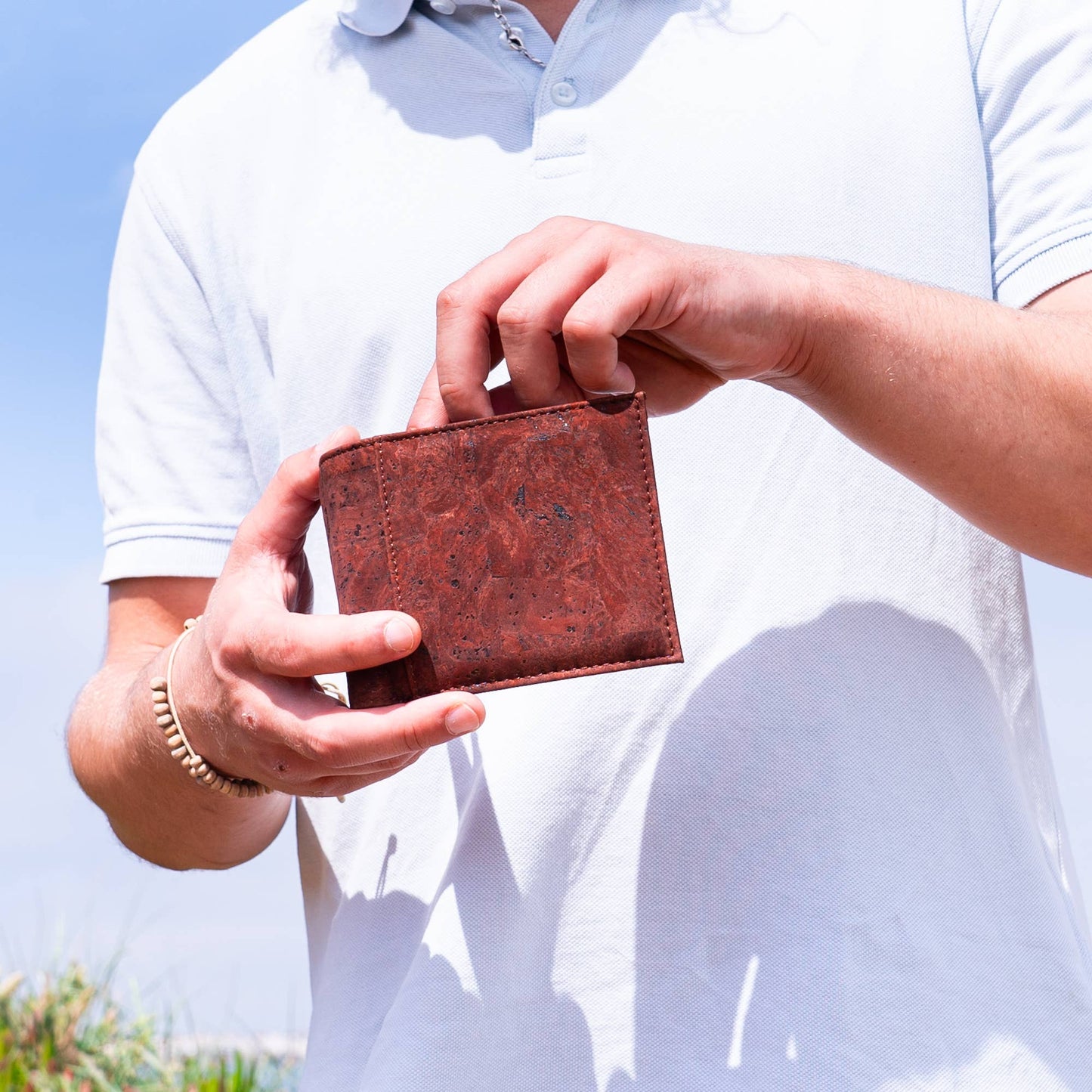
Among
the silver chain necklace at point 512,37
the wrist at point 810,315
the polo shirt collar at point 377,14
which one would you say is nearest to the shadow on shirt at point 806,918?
the wrist at point 810,315

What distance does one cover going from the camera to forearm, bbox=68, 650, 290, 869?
1472 millimetres

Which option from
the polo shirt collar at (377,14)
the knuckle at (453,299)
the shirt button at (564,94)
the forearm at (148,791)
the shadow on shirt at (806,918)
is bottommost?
the shadow on shirt at (806,918)

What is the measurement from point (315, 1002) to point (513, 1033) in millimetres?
340

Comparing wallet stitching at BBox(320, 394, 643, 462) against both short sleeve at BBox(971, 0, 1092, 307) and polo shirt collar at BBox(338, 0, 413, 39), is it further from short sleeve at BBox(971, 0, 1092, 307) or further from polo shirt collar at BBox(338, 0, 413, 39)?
polo shirt collar at BBox(338, 0, 413, 39)

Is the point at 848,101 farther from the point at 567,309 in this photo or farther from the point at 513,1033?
the point at 513,1033

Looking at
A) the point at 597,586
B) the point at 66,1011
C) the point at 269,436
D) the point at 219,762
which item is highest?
the point at 269,436

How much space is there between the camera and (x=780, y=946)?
1.29 m

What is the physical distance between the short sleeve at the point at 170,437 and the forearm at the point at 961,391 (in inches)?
36.4

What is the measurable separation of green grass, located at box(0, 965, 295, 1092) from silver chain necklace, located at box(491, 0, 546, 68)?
129 inches

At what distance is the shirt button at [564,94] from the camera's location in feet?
5.19

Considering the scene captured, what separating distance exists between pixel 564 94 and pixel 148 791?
3.44 ft

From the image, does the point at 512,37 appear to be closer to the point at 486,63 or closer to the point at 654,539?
the point at 486,63

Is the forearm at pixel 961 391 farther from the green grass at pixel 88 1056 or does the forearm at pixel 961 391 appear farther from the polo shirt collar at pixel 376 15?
the green grass at pixel 88 1056

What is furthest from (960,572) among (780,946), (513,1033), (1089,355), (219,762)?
(219,762)
